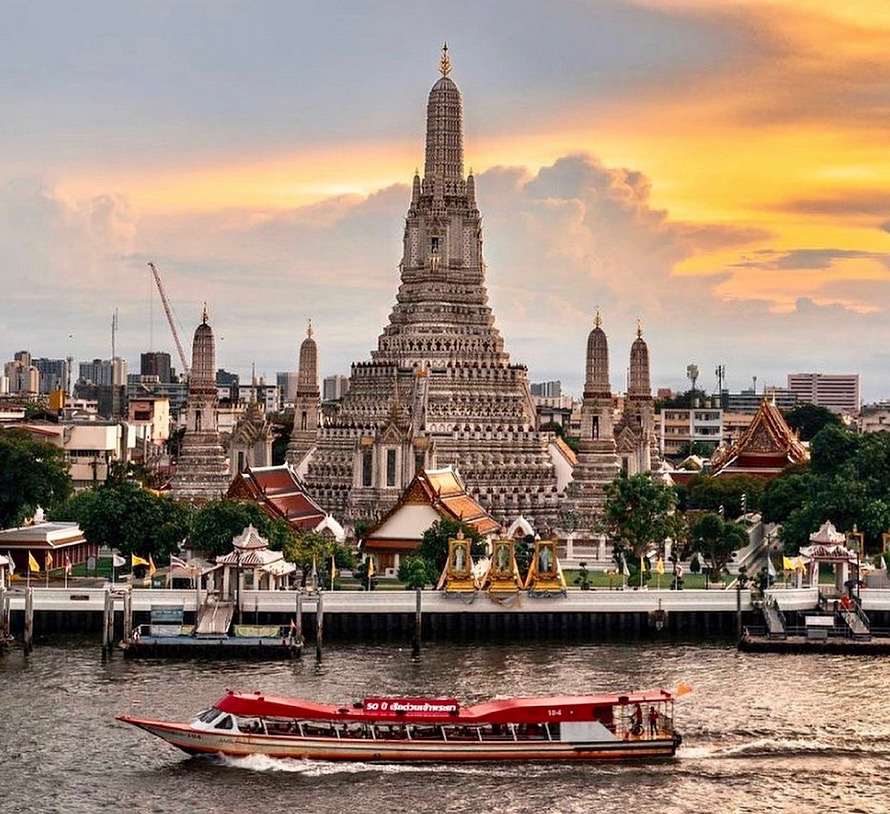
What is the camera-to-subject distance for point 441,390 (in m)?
130

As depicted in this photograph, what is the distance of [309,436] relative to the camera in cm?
14638

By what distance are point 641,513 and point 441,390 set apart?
2723 cm

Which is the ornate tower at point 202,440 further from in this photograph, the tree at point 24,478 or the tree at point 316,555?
the tree at point 316,555

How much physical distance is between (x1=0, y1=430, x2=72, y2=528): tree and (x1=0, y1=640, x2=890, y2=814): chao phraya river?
2954 centimetres

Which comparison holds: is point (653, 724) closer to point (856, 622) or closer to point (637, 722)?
point (637, 722)

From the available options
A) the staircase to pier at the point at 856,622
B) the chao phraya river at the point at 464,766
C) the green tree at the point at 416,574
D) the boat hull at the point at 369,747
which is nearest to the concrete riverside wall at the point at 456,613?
the green tree at the point at 416,574

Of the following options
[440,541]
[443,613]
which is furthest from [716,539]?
[443,613]

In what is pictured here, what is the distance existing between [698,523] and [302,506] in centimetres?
2733

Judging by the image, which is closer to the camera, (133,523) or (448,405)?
(133,523)

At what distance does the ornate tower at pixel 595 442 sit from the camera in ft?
411

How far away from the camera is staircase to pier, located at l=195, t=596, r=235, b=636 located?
8531cm

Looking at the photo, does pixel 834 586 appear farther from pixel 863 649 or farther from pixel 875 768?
pixel 875 768

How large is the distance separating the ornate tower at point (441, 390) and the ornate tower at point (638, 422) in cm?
589

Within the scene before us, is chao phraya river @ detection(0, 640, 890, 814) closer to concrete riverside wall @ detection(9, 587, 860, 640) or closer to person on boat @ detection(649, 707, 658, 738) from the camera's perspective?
person on boat @ detection(649, 707, 658, 738)
